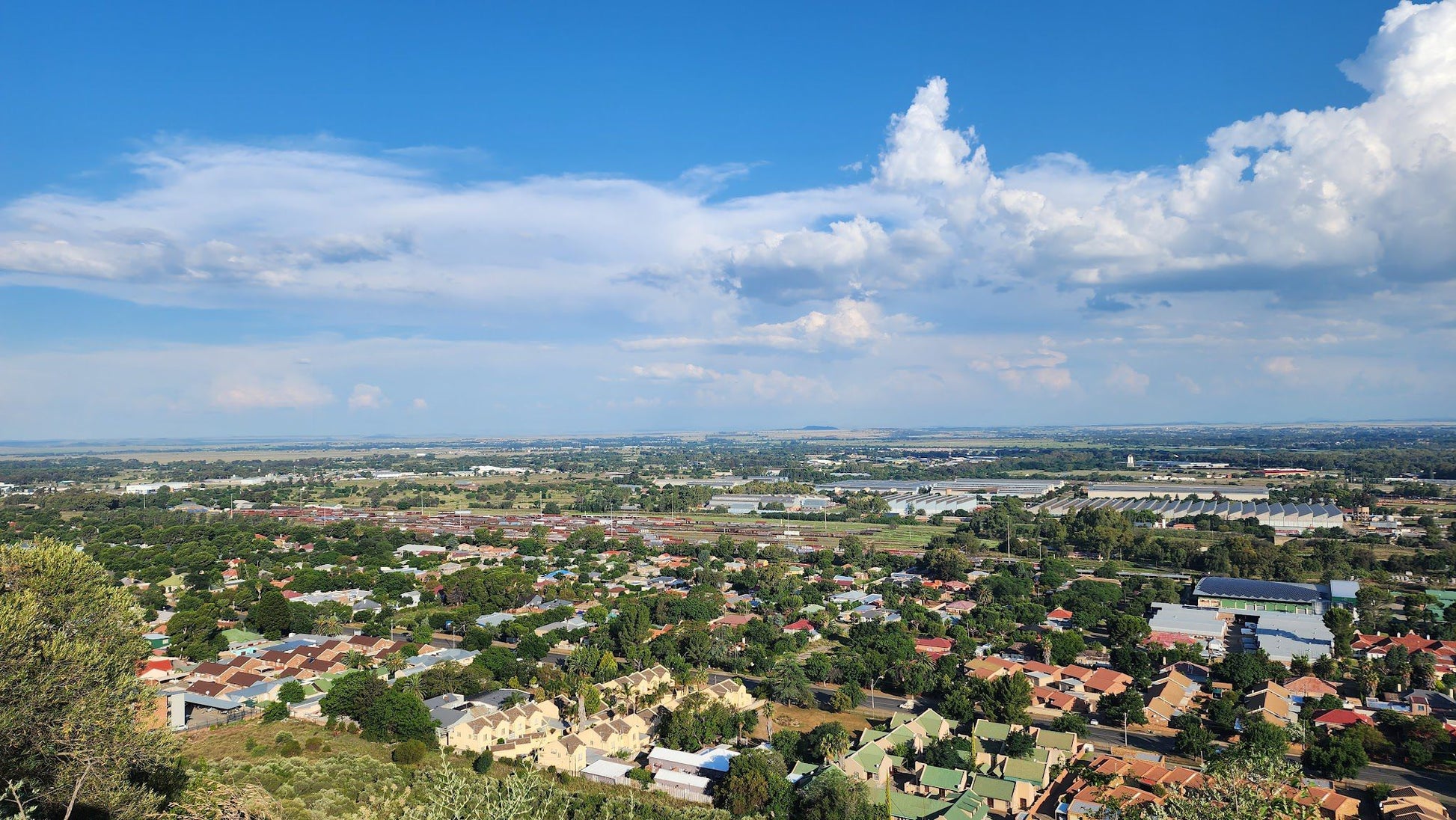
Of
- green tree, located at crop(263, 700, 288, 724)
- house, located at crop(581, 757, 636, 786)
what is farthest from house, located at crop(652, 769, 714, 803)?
green tree, located at crop(263, 700, 288, 724)

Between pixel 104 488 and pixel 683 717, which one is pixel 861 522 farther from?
pixel 104 488

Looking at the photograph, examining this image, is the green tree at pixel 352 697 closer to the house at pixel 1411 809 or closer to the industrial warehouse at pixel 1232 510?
the house at pixel 1411 809

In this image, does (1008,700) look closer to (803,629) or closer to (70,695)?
(803,629)

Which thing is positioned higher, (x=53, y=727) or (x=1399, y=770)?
(x=53, y=727)

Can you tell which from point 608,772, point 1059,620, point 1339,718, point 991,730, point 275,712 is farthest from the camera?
point 1059,620

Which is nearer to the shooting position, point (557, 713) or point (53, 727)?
point (53, 727)

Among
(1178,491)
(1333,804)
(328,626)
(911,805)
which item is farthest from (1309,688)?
(1178,491)

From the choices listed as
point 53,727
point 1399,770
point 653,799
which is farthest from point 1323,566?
point 53,727
